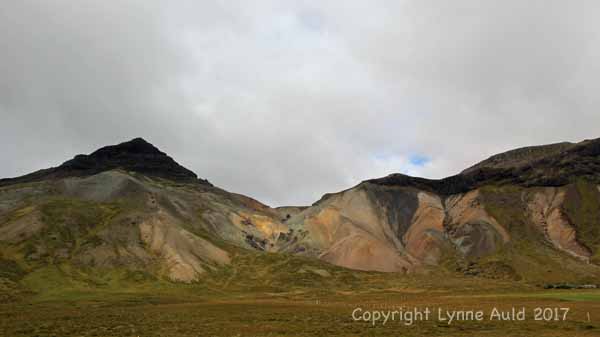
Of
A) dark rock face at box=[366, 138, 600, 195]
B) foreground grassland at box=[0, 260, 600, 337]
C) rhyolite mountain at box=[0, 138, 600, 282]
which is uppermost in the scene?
dark rock face at box=[366, 138, 600, 195]

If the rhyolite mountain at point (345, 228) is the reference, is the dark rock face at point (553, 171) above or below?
above

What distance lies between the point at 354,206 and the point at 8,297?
4904 inches

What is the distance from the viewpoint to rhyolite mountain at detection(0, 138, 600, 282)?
124312mm

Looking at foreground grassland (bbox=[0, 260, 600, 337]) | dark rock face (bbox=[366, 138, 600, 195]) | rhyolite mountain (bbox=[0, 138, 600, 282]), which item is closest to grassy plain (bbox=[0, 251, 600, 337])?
foreground grassland (bbox=[0, 260, 600, 337])

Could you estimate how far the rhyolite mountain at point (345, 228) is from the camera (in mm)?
124312

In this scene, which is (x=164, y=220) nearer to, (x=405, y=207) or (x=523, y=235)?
(x=405, y=207)

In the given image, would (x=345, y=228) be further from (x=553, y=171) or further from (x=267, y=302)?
(x=267, y=302)

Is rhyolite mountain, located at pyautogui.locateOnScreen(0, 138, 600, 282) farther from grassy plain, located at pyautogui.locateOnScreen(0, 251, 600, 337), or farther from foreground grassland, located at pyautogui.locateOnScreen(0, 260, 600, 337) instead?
foreground grassland, located at pyautogui.locateOnScreen(0, 260, 600, 337)

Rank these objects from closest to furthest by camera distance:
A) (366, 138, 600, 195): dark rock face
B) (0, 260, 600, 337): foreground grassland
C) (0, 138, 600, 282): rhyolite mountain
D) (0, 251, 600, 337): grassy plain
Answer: (0, 260, 600, 337): foreground grassland → (0, 251, 600, 337): grassy plain → (0, 138, 600, 282): rhyolite mountain → (366, 138, 600, 195): dark rock face

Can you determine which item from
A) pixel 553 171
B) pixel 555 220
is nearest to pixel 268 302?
pixel 555 220

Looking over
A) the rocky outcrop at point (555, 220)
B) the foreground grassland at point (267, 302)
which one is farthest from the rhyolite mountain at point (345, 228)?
the foreground grassland at point (267, 302)

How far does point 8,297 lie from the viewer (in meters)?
83.9

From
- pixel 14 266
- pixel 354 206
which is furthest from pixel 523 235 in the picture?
pixel 14 266

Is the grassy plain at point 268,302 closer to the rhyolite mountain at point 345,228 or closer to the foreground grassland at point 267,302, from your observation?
the foreground grassland at point 267,302
